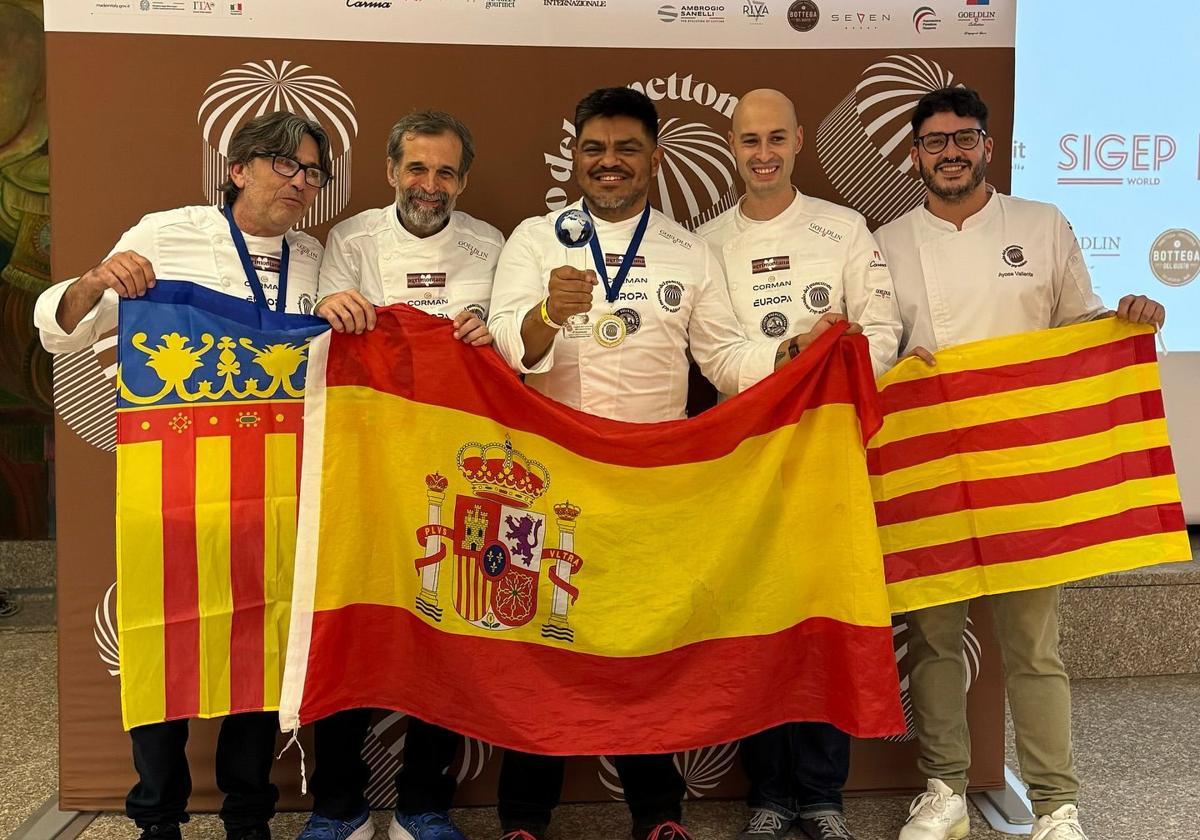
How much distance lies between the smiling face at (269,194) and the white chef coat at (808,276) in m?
1.13

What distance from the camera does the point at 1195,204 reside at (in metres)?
4.54

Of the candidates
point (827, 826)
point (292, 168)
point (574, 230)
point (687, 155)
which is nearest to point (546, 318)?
point (574, 230)

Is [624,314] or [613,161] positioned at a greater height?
[613,161]

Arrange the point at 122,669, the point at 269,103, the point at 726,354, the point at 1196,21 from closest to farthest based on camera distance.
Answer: the point at 122,669, the point at 726,354, the point at 269,103, the point at 1196,21

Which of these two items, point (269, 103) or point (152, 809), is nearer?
point (152, 809)

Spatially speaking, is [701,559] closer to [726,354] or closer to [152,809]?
[726,354]

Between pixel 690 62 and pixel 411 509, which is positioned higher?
pixel 690 62

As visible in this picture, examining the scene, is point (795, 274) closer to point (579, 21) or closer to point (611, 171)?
point (611, 171)

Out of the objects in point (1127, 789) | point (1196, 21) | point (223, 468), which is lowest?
point (1127, 789)

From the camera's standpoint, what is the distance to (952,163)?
115 inches

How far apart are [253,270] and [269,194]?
19 cm

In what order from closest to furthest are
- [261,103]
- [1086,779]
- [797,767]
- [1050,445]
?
[1050,445]
[797,767]
[261,103]
[1086,779]

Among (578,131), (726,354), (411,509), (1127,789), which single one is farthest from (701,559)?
(1127,789)

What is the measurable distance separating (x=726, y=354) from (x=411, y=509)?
90 cm
